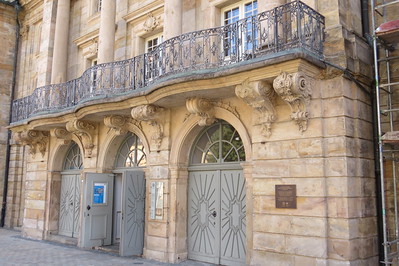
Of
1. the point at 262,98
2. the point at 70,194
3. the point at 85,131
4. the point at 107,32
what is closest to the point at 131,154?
the point at 85,131

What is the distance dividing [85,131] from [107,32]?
3.03 meters

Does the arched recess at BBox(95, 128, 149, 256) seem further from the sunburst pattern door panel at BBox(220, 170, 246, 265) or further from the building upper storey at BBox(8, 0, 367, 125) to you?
the sunburst pattern door panel at BBox(220, 170, 246, 265)

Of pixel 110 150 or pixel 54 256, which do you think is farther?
pixel 110 150

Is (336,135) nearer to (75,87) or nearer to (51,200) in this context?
(75,87)

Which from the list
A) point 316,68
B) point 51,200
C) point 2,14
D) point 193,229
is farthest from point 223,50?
point 2,14

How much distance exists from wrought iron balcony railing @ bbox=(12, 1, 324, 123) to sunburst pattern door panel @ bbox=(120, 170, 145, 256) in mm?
2287

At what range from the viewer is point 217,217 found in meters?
9.84

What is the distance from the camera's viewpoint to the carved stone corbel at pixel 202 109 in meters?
9.34

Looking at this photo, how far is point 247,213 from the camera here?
344 inches

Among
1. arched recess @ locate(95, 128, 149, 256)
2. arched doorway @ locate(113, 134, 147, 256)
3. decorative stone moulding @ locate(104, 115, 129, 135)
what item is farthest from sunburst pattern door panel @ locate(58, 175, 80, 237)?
decorative stone moulding @ locate(104, 115, 129, 135)

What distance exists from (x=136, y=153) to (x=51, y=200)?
4377 mm

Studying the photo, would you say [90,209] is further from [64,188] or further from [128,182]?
[64,188]

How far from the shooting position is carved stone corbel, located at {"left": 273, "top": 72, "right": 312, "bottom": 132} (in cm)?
742

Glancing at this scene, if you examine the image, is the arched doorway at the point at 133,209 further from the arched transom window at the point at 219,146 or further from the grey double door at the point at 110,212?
the arched transom window at the point at 219,146
